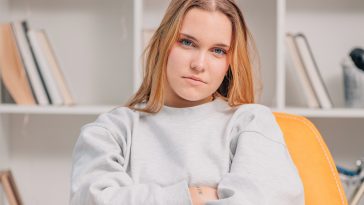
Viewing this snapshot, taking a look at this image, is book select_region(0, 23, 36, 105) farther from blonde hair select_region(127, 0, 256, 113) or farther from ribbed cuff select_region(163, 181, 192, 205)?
ribbed cuff select_region(163, 181, 192, 205)

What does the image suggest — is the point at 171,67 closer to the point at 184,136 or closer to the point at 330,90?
the point at 184,136

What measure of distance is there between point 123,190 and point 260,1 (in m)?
1.42

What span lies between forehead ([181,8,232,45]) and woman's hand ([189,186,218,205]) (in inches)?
11.2

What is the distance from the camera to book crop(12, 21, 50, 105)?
219 centimetres

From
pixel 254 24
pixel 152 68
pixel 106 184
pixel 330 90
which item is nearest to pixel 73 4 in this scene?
pixel 254 24

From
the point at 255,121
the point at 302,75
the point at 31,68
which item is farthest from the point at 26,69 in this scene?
the point at 255,121

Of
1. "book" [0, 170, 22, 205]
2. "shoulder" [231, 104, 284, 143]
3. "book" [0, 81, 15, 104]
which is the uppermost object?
"shoulder" [231, 104, 284, 143]

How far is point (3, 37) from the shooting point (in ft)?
7.23

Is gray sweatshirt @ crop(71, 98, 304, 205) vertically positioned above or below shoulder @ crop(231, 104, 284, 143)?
below

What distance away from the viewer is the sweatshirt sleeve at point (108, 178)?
109 cm

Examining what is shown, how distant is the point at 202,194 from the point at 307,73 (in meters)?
1.24

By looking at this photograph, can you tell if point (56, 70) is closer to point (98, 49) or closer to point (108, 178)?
point (98, 49)

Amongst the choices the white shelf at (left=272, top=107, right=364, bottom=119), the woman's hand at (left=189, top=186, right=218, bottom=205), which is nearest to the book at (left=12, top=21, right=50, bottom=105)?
the white shelf at (left=272, top=107, right=364, bottom=119)

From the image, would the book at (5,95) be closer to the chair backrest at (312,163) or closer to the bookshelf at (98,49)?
the bookshelf at (98,49)
